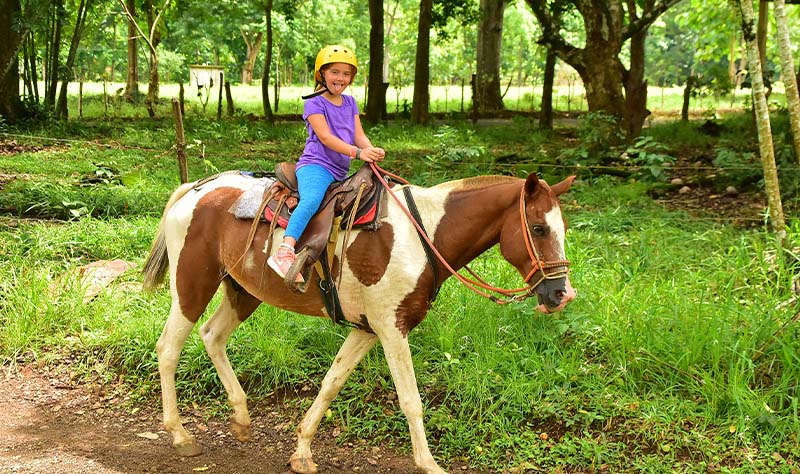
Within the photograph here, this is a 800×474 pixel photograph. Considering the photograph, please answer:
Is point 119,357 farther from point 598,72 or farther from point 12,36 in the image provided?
point 12,36

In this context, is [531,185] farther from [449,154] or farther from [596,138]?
[596,138]

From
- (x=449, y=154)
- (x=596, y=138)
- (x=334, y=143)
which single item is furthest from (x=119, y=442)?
(x=596, y=138)

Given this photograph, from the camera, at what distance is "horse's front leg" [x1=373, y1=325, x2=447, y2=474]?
376cm

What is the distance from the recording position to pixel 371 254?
12.4 ft

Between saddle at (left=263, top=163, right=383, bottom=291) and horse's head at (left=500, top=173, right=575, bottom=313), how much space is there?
812 millimetres

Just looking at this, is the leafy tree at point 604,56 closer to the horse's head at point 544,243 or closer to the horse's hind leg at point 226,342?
the horse's hind leg at point 226,342

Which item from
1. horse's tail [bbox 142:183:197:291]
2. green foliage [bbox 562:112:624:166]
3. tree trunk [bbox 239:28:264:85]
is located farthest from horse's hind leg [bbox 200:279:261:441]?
tree trunk [bbox 239:28:264:85]

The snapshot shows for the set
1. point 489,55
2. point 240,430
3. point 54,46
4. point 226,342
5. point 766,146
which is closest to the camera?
point 240,430

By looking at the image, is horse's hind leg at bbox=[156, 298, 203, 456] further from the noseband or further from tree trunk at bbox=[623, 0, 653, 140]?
tree trunk at bbox=[623, 0, 653, 140]

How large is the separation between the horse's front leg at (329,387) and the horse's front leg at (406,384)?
268 mm

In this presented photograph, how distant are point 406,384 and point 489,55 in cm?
2176

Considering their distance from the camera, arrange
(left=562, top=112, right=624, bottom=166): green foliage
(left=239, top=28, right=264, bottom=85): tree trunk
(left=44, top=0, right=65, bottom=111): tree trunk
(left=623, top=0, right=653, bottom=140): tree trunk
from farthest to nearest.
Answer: (left=239, top=28, right=264, bottom=85): tree trunk → (left=44, top=0, right=65, bottom=111): tree trunk → (left=623, top=0, right=653, bottom=140): tree trunk → (left=562, top=112, right=624, bottom=166): green foliage

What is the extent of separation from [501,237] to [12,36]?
15295 mm

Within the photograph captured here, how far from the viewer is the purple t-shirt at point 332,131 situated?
390cm
